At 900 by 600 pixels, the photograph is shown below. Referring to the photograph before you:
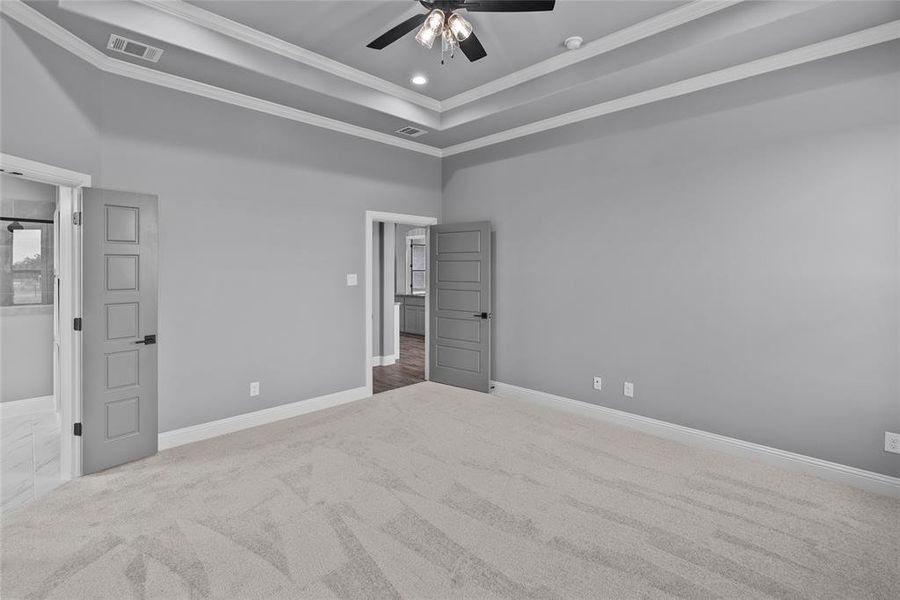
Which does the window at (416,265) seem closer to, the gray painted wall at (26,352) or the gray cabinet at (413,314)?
the gray cabinet at (413,314)

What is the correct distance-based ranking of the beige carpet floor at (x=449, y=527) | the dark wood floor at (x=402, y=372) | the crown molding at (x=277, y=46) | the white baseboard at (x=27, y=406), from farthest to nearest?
the dark wood floor at (x=402, y=372), the white baseboard at (x=27, y=406), the crown molding at (x=277, y=46), the beige carpet floor at (x=449, y=527)

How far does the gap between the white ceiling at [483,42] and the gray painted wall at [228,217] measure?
0.84 feet

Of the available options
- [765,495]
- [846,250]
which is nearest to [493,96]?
[846,250]

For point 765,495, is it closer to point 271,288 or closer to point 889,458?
point 889,458

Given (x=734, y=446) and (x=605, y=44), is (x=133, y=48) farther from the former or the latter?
(x=734, y=446)

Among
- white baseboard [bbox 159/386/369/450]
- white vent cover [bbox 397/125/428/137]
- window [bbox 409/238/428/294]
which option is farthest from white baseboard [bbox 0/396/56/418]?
window [bbox 409/238/428/294]

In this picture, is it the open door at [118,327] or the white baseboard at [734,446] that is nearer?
the white baseboard at [734,446]

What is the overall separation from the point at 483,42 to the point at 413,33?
558 millimetres

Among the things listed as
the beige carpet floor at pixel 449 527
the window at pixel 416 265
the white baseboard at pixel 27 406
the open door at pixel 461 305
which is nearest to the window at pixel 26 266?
the white baseboard at pixel 27 406

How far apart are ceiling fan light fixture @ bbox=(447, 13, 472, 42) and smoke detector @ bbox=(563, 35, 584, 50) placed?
3.68ft

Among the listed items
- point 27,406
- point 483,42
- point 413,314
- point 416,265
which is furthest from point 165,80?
point 416,265

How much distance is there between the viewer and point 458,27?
263 centimetres

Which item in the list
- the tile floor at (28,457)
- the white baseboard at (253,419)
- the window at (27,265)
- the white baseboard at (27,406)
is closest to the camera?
the tile floor at (28,457)

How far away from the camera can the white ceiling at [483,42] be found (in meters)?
2.76
